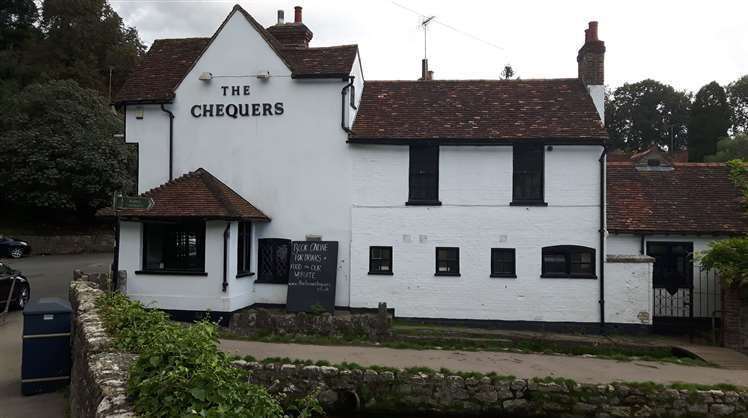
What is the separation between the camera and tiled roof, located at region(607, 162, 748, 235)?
53.0 ft

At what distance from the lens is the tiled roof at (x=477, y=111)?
53.3 feet

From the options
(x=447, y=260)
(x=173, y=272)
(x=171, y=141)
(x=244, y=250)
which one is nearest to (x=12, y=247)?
(x=171, y=141)

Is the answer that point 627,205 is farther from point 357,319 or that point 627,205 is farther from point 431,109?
point 357,319

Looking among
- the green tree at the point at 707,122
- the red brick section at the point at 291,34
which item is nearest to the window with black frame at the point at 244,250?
the red brick section at the point at 291,34

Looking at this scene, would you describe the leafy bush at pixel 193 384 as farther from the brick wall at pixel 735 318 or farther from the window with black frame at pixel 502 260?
the brick wall at pixel 735 318

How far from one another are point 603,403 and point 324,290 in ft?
28.1

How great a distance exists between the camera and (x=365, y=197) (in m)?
16.5

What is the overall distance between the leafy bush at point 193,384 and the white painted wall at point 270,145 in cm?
1117

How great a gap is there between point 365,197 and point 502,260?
15.6ft

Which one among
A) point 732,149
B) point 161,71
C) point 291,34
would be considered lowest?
point 161,71

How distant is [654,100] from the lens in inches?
2499

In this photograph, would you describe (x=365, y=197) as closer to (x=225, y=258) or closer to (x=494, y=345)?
(x=225, y=258)

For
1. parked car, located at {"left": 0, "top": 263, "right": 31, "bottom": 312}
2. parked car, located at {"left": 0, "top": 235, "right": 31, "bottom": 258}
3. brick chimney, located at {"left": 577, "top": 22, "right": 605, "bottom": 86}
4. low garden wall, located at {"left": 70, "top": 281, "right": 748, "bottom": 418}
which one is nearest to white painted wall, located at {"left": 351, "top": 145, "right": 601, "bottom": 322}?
brick chimney, located at {"left": 577, "top": 22, "right": 605, "bottom": 86}

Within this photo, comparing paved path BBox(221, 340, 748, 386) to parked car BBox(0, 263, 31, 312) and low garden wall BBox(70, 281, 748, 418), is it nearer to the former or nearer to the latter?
low garden wall BBox(70, 281, 748, 418)
